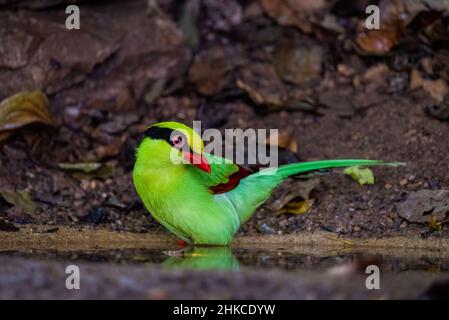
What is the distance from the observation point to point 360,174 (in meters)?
5.57

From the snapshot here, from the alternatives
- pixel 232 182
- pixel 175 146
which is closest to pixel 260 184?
pixel 232 182

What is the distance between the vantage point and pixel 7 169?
18.6 feet

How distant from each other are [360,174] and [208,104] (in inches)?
65.5

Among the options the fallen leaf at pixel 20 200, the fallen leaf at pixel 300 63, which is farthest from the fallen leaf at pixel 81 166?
the fallen leaf at pixel 300 63

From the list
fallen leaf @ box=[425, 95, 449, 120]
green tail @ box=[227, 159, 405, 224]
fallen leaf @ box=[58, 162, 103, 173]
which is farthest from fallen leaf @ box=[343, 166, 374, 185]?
fallen leaf @ box=[58, 162, 103, 173]

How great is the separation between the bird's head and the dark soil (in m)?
0.67

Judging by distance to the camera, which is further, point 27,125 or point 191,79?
point 191,79

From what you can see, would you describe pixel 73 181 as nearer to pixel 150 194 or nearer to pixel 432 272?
pixel 150 194

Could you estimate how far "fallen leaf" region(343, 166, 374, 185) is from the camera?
552cm

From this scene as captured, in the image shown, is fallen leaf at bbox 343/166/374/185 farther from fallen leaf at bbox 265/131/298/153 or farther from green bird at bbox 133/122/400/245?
green bird at bbox 133/122/400/245
